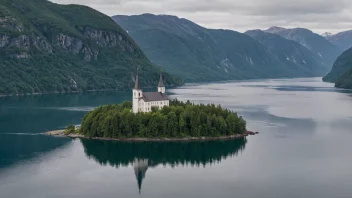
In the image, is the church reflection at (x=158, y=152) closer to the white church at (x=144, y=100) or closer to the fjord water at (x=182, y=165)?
the fjord water at (x=182, y=165)

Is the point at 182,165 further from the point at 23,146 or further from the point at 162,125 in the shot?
the point at 23,146

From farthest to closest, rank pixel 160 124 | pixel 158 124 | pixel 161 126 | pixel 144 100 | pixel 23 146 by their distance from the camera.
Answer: pixel 144 100
pixel 161 126
pixel 160 124
pixel 158 124
pixel 23 146

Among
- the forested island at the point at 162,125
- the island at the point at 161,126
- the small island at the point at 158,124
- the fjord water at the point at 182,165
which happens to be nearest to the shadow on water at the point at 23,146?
the fjord water at the point at 182,165

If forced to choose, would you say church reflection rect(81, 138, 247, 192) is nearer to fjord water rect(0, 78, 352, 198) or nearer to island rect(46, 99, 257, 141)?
fjord water rect(0, 78, 352, 198)

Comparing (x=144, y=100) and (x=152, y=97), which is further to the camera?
(x=152, y=97)

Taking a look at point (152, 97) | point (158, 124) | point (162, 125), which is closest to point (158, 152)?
point (158, 124)

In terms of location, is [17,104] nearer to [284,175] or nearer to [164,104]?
[164,104]
